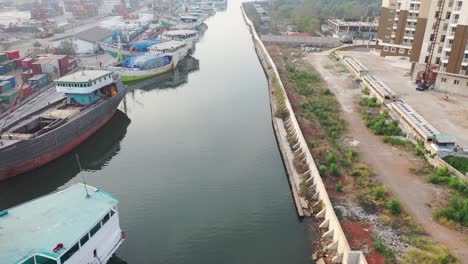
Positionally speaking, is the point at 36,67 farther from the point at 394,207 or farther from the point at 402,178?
the point at 394,207

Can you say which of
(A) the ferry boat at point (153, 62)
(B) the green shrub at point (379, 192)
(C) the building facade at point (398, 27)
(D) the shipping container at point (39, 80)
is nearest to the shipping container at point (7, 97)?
(D) the shipping container at point (39, 80)

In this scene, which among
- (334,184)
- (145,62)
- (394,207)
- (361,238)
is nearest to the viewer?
(361,238)

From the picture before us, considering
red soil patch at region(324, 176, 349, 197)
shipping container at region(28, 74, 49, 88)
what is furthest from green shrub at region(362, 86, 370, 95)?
shipping container at region(28, 74, 49, 88)

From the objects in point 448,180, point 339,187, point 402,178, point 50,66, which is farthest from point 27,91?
point 448,180

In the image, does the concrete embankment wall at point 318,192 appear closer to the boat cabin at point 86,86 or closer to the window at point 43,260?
the window at point 43,260

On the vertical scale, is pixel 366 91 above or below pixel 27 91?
below

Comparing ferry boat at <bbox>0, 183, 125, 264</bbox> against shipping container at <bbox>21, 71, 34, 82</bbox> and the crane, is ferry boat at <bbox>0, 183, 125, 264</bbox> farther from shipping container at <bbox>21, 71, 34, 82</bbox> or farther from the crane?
the crane

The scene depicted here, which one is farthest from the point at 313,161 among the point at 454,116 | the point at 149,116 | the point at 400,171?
the point at 149,116
